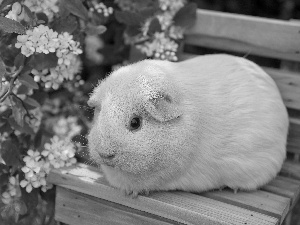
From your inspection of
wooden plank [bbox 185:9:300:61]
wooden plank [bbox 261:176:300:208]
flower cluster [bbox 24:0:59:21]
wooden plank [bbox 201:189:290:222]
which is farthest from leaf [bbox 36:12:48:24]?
wooden plank [bbox 261:176:300:208]

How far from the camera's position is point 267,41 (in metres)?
2.03

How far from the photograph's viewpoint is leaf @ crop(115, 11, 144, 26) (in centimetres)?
204

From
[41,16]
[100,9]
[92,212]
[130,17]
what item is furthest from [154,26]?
[92,212]

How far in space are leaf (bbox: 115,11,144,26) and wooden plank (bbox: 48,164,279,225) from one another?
Answer: 74cm

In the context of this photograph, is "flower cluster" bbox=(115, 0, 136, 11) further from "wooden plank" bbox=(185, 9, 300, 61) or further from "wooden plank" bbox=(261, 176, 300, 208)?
"wooden plank" bbox=(261, 176, 300, 208)

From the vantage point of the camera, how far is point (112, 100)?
1460 millimetres

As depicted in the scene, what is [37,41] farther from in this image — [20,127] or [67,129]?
[67,129]

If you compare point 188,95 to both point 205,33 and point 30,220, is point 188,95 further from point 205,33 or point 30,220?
point 30,220

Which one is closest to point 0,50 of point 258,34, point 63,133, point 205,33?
point 63,133

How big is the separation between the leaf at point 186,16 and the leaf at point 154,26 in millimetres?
125

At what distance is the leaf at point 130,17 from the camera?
A: 2.04m

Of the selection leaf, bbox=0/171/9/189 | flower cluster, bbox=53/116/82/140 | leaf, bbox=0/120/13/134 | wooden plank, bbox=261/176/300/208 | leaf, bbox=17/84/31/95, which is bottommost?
leaf, bbox=0/171/9/189

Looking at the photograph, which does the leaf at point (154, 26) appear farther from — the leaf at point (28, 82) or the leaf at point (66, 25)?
the leaf at point (28, 82)

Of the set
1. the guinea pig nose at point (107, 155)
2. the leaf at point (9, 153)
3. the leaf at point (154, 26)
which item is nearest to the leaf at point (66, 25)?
the leaf at point (154, 26)
